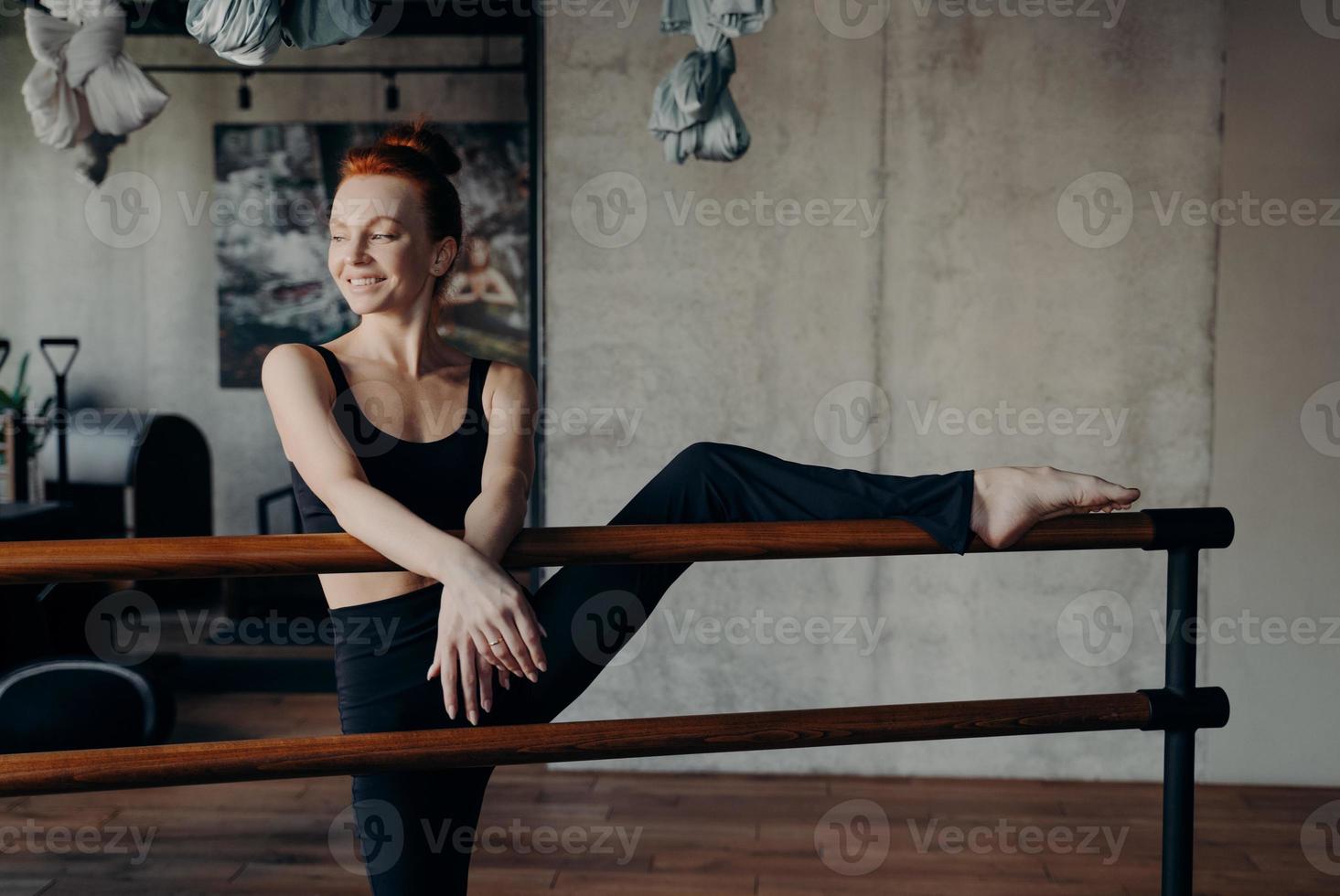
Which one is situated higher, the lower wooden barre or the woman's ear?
the woman's ear

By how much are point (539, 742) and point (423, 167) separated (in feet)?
2.85

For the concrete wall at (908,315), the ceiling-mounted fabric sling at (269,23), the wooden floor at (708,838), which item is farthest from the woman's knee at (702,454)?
the concrete wall at (908,315)

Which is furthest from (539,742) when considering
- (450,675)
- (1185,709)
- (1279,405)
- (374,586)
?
(1279,405)

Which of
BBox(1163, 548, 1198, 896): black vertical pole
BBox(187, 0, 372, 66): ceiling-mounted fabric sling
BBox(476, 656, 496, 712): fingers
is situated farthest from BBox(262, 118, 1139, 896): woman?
BBox(187, 0, 372, 66): ceiling-mounted fabric sling

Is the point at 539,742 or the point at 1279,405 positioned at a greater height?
the point at 1279,405

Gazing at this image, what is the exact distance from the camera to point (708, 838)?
3.00 metres

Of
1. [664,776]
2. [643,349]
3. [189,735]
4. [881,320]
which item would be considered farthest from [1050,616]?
[189,735]

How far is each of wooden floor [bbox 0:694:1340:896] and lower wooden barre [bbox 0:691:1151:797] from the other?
1.37m

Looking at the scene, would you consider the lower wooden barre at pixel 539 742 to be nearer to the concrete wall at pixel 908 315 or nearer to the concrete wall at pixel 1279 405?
the concrete wall at pixel 908 315

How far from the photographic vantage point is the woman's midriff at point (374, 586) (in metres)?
1.63

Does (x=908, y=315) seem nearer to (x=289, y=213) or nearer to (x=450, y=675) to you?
(x=450, y=675)

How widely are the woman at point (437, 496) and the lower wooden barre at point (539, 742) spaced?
100 mm

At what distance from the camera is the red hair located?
1662 mm

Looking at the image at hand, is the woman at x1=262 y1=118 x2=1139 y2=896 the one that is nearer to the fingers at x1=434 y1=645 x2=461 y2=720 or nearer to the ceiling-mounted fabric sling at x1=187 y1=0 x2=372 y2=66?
the fingers at x1=434 y1=645 x2=461 y2=720
